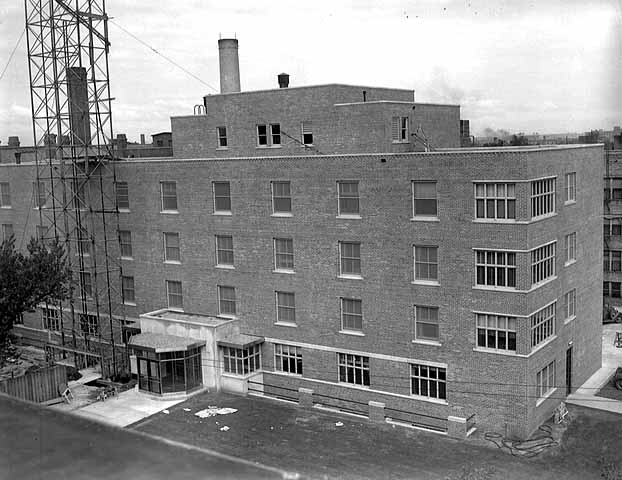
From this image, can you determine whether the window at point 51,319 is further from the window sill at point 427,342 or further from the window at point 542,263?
the window at point 542,263

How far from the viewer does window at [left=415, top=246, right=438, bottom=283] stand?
28766 millimetres

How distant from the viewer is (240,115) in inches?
1353

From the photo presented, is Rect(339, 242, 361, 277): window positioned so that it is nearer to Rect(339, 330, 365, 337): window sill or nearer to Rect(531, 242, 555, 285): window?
Rect(339, 330, 365, 337): window sill

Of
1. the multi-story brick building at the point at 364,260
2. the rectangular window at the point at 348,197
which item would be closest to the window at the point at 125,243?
the multi-story brick building at the point at 364,260

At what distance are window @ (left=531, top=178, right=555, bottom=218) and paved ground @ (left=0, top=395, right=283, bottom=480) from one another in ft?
83.8

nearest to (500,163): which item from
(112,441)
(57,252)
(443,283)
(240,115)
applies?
(443,283)

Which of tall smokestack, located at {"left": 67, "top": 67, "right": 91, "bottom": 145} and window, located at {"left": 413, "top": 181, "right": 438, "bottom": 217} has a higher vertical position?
tall smokestack, located at {"left": 67, "top": 67, "right": 91, "bottom": 145}

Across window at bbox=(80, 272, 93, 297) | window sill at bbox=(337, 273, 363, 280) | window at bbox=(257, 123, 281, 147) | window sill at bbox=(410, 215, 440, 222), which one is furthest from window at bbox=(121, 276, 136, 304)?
window sill at bbox=(410, 215, 440, 222)

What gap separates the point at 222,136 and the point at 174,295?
8.93m

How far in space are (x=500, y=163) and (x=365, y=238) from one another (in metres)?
6.82

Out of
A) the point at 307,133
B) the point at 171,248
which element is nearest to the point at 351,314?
the point at 307,133

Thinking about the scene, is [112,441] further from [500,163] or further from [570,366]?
[570,366]

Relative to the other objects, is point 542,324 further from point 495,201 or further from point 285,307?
point 285,307

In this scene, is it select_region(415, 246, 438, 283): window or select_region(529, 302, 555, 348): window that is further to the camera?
select_region(415, 246, 438, 283): window
